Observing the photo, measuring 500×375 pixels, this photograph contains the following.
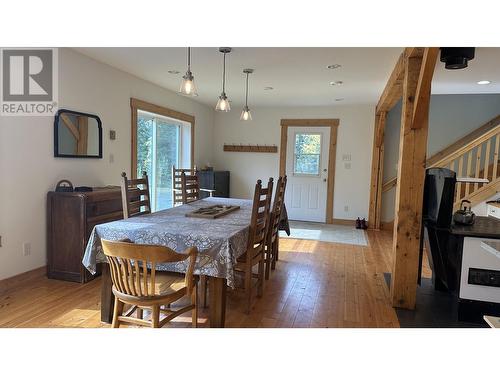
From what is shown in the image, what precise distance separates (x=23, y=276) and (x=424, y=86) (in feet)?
12.6

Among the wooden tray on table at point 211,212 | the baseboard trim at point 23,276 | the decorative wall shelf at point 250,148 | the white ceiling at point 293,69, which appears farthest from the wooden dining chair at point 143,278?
the decorative wall shelf at point 250,148

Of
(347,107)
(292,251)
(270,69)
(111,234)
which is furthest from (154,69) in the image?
(347,107)

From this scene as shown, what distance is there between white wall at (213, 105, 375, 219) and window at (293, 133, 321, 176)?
0.38 m

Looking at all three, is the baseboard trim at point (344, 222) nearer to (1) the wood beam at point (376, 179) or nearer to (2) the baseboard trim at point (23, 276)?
(1) the wood beam at point (376, 179)

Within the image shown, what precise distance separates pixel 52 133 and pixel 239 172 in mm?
4305

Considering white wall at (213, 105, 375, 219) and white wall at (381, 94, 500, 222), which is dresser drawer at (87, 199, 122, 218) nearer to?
white wall at (213, 105, 375, 219)

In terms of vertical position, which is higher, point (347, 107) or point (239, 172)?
point (347, 107)

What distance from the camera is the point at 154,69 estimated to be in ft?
13.6

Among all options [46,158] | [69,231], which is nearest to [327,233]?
[69,231]

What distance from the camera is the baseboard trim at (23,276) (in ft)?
9.70

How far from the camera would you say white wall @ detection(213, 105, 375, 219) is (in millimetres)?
6434
